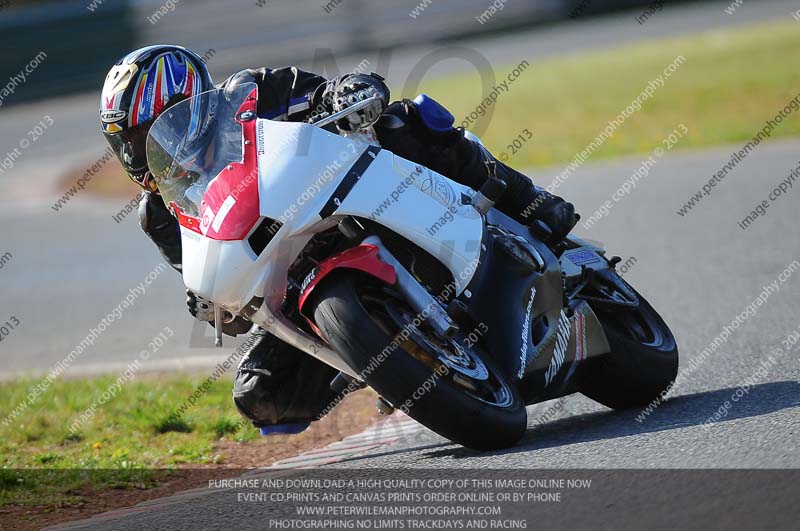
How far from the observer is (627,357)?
17.0ft

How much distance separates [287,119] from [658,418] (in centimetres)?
203

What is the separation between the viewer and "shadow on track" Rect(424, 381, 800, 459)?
4.58 m

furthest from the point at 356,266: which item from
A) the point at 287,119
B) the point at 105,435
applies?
the point at 105,435

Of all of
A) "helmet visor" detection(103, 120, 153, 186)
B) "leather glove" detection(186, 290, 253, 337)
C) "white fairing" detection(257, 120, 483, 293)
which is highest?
"white fairing" detection(257, 120, 483, 293)

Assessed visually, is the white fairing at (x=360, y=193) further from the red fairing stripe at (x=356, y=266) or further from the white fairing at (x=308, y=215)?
the red fairing stripe at (x=356, y=266)

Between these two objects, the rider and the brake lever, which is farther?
the rider

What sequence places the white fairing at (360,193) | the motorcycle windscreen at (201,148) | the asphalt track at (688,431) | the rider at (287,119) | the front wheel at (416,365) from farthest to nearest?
1. the rider at (287,119)
2. the motorcycle windscreen at (201,148)
3. the white fairing at (360,193)
4. the front wheel at (416,365)
5. the asphalt track at (688,431)

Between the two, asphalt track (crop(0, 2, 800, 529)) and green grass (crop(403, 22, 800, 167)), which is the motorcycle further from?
green grass (crop(403, 22, 800, 167))

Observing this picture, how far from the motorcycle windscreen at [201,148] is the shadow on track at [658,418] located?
55.6 inches

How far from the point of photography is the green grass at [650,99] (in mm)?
14516

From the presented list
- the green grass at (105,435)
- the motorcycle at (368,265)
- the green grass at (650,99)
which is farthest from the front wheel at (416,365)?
the green grass at (650,99)

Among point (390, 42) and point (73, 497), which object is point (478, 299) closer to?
point (73, 497)

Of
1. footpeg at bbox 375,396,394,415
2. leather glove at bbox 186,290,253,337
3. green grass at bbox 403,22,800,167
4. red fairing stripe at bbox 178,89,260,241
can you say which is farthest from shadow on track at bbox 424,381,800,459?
green grass at bbox 403,22,800,167

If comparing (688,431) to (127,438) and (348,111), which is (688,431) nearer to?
(348,111)
